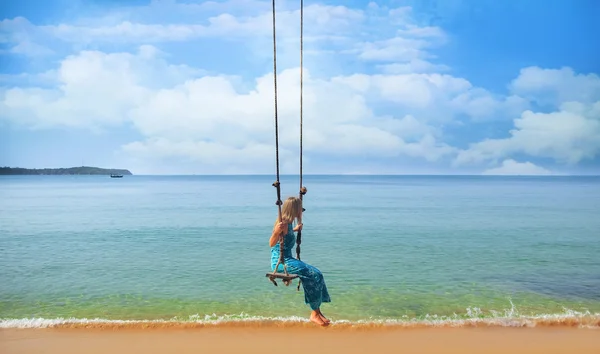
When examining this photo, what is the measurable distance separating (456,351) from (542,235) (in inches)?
573

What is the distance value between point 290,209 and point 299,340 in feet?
6.95

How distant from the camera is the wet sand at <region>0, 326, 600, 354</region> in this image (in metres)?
6.61

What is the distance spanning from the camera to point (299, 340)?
688cm

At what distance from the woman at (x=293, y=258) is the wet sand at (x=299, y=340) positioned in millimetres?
849

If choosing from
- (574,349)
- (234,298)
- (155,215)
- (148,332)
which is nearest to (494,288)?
(574,349)

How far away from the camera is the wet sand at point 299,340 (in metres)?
6.61

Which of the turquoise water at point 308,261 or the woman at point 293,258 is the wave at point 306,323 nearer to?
the turquoise water at point 308,261

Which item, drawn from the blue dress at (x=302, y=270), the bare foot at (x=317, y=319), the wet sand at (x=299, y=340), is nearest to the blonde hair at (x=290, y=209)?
the blue dress at (x=302, y=270)

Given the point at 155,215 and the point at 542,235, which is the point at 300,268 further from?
the point at 155,215

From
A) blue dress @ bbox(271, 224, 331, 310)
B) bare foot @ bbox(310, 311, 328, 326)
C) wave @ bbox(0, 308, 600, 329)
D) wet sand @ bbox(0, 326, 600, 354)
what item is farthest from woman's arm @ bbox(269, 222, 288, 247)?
wave @ bbox(0, 308, 600, 329)

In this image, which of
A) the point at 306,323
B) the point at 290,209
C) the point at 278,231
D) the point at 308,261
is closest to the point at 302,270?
the point at 278,231

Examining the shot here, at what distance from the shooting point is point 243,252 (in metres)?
15.1

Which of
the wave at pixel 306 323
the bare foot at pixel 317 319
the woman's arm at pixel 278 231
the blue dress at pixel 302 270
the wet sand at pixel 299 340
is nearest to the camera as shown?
the woman's arm at pixel 278 231

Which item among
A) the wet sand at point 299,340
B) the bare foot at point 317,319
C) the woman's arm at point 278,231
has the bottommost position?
the wet sand at point 299,340
